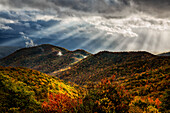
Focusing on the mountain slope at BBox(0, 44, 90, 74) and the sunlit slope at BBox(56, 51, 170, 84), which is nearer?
the sunlit slope at BBox(56, 51, 170, 84)

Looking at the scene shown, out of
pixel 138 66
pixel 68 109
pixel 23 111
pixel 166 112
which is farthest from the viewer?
pixel 138 66

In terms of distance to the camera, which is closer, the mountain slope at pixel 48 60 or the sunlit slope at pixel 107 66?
the sunlit slope at pixel 107 66

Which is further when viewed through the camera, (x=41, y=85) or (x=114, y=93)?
(x=41, y=85)

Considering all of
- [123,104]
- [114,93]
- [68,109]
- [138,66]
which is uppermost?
[138,66]

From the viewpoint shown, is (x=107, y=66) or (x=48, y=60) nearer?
(x=107, y=66)

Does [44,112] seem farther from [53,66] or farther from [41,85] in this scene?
[53,66]

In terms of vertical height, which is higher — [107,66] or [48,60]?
[48,60]

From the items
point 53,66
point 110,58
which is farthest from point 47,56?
point 110,58

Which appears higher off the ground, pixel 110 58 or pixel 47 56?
pixel 47 56
